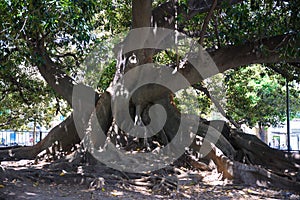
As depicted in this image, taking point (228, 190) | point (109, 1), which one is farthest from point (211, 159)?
point (109, 1)

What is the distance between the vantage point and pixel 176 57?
8.38 meters

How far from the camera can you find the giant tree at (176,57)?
6383mm

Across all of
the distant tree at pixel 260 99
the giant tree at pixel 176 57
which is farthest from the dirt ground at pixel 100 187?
the distant tree at pixel 260 99

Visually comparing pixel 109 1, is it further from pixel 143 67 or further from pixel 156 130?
pixel 156 130

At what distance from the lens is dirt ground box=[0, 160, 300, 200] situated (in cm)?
531

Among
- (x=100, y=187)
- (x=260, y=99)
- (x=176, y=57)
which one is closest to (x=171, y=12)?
(x=176, y=57)

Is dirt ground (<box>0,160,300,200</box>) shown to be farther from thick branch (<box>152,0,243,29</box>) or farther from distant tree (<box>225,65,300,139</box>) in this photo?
distant tree (<box>225,65,300,139</box>)

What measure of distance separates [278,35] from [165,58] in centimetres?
490

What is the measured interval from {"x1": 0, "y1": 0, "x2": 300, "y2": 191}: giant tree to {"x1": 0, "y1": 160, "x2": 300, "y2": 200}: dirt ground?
23.8 inches

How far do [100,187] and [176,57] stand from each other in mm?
3803

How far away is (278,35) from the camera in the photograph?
23.1 feet

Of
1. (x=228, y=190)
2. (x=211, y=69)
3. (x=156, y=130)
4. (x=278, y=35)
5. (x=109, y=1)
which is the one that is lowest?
(x=228, y=190)

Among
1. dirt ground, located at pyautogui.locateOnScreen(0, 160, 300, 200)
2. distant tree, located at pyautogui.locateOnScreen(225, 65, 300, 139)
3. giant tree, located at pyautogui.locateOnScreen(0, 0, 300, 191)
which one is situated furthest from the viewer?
distant tree, located at pyautogui.locateOnScreen(225, 65, 300, 139)

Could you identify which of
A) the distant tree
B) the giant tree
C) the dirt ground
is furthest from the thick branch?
the distant tree
